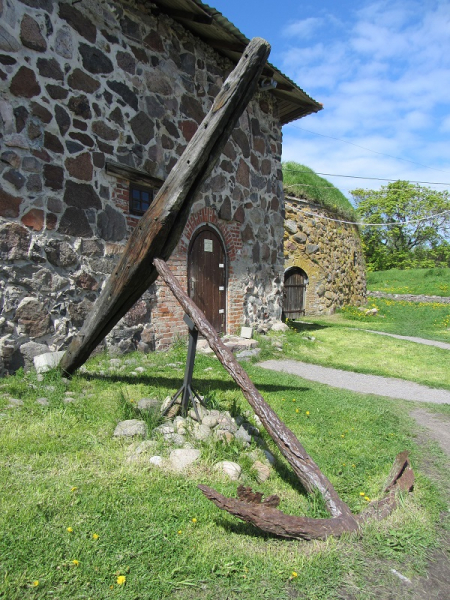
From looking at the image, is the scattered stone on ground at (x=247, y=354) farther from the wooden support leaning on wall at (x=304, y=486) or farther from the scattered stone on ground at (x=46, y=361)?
the wooden support leaning on wall at (x=304, y=486)

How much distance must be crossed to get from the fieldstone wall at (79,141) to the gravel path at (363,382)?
6.16 feet

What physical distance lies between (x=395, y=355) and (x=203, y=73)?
236 inches

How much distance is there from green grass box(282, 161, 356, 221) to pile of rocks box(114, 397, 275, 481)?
10449 mm

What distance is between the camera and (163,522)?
87.6 inches

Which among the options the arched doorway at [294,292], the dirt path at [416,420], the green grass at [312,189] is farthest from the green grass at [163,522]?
the green grass at [312,189]

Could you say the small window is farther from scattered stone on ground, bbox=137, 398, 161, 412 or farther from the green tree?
the green tree

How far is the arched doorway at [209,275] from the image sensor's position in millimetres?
6934

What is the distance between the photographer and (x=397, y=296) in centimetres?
1998

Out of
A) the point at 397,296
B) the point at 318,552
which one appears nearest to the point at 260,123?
the point at 318,552

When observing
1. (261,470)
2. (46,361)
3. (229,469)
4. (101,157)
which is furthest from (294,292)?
(229,469)

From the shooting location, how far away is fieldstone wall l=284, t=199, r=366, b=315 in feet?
42.4

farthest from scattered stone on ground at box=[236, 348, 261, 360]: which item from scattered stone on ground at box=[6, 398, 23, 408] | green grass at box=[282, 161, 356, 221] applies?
green grass at box=[282, 161, 356, 221]

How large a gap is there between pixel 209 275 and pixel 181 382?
116 inches

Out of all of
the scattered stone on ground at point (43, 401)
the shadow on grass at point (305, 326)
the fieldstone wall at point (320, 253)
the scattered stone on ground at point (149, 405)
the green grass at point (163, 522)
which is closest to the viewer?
the green grass at point (163, 522)
